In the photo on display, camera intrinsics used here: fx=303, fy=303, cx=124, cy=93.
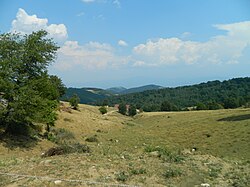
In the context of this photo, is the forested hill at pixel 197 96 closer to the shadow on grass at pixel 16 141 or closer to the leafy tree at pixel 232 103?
the leafy tree at pixel 232 103

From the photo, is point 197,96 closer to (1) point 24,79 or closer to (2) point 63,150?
(1) point 24,79

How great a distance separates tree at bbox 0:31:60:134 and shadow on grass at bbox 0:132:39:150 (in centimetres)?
87

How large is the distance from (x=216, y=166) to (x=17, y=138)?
57.8 feet

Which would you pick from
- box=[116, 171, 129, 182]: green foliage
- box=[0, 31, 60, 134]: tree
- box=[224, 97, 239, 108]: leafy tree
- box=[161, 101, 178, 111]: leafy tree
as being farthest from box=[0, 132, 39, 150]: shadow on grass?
box=[161, 101, 178, 111]: leafy tree

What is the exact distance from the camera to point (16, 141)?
24.5 metres

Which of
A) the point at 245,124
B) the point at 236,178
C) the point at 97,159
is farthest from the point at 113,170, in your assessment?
the point at 245,124

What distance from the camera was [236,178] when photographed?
11.4 m

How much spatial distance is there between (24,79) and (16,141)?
507 centimetres

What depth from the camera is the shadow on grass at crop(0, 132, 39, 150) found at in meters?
23.3

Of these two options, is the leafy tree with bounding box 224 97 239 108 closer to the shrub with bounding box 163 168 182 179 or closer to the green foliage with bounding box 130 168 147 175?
the shrub with bounding box 163 168 182 179

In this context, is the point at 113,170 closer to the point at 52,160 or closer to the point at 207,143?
the point at 52,160

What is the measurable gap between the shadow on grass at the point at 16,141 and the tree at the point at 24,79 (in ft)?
2.84

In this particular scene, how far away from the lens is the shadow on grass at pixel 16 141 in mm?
23281

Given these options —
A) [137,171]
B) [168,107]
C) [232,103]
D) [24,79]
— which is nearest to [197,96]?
[168,107]
